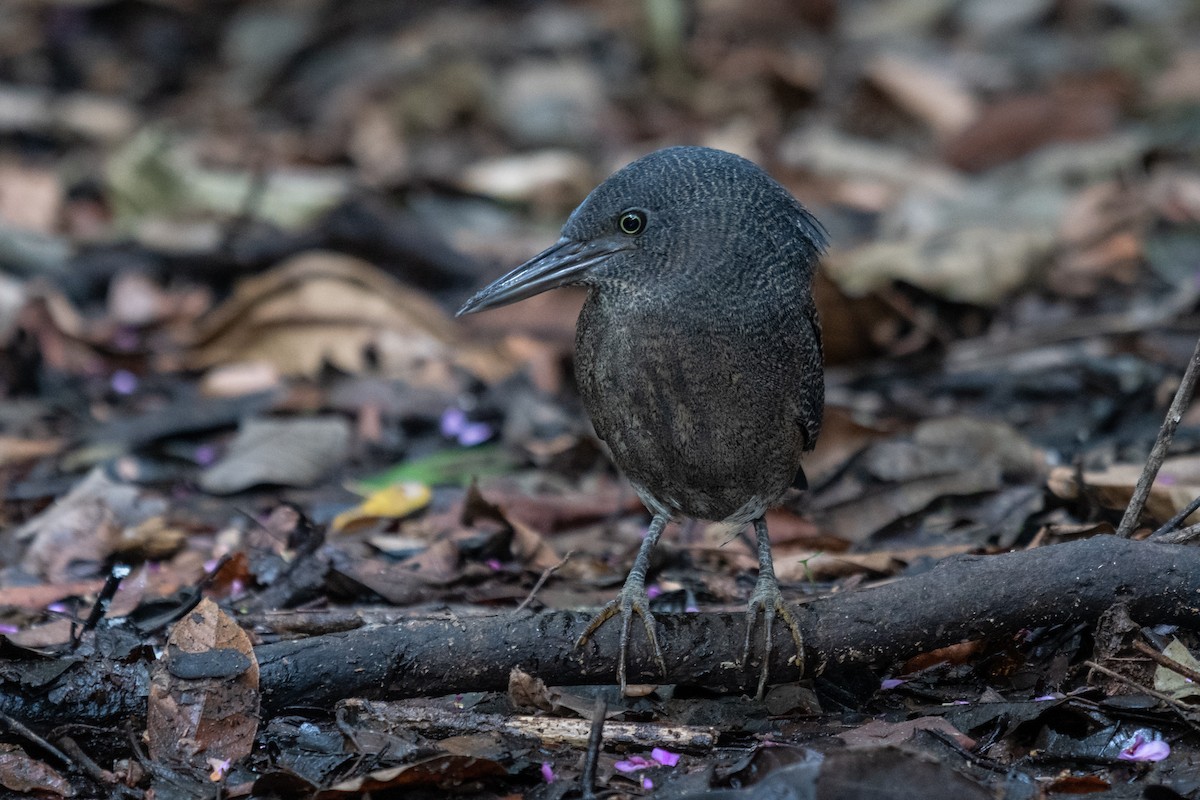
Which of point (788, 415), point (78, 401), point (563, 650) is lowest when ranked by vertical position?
point (78, 401)

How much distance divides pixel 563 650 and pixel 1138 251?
4969mm

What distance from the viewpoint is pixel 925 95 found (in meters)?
9.78

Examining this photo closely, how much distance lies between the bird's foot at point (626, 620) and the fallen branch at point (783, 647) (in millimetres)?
24

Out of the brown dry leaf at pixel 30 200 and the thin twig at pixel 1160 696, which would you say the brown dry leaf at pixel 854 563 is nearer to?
the thin twig at pixel 1160 696

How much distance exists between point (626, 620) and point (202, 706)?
98 cm

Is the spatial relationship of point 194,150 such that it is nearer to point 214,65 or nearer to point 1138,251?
point 214,65

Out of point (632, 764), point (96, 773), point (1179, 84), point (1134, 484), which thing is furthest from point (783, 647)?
point (1179, 84)

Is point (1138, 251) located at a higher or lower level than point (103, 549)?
higher

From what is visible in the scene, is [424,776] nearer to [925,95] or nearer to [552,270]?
[552,270]

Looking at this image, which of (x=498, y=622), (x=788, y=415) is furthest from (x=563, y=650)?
(x=788, y=415)

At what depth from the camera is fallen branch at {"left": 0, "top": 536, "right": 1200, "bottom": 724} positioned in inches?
121

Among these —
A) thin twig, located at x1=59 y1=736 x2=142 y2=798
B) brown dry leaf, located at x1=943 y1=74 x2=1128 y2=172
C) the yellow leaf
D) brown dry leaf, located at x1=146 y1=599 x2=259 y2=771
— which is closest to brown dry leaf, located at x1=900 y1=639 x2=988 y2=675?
brown dry leaf, located at x1=146 y1=599 x2=259 y2=771

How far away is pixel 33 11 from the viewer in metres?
11.2

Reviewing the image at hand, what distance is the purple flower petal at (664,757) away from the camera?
3049 millimetres
